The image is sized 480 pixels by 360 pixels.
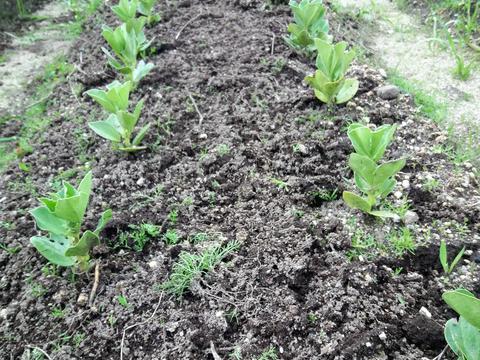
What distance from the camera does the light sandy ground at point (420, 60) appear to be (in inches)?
117

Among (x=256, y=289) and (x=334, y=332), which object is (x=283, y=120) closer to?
(x=256, y=289)

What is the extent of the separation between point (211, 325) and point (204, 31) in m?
2.65

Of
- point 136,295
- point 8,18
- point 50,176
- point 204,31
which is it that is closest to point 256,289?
point 136,295

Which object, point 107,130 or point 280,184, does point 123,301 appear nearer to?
point 280,184

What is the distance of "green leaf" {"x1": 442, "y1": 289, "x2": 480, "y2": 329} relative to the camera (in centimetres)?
138

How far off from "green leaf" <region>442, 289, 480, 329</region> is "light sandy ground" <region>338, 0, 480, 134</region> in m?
1.68

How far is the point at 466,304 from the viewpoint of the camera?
140cm

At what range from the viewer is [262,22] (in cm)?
377

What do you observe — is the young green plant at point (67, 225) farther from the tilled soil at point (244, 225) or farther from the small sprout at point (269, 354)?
the small sprout at point (269, 354)

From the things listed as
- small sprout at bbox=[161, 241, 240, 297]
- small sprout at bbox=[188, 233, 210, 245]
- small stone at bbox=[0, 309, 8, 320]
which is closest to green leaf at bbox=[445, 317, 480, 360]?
small sprout at bbox=[161, 241, 240, 297]

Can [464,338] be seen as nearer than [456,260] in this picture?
Yes

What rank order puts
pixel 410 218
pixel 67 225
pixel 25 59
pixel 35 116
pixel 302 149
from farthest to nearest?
pixel 25 59, pixel 35 116, pixel 302 149, pixel 410 218, pixel 67 225

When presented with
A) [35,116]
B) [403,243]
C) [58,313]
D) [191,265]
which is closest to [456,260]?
[403,243]

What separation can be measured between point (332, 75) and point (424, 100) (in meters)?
0.71
